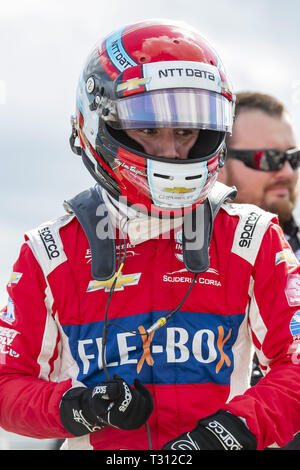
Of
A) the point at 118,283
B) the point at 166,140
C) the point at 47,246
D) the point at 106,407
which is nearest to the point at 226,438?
the point at 106,407

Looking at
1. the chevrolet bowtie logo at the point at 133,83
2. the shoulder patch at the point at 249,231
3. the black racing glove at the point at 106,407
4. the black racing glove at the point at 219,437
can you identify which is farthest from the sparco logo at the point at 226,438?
the chevrolet bowtie logo at the point at 133,83

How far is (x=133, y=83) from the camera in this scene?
313 centimetres

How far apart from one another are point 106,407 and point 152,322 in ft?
1.60

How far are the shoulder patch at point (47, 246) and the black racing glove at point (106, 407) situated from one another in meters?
0.62

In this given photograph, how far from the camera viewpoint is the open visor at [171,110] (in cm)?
305

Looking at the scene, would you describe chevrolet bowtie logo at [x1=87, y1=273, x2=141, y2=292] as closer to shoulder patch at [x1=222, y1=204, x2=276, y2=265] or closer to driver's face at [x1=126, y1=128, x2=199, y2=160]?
shoulder patch at [x1=222, y1=204, x2=276, y2=265]

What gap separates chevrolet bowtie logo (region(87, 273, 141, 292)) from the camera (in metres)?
3.14

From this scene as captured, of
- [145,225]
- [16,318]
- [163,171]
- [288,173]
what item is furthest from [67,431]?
[288,173]

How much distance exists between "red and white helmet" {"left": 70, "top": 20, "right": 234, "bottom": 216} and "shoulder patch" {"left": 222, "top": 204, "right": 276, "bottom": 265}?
23 cm

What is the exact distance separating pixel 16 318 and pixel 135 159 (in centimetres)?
92

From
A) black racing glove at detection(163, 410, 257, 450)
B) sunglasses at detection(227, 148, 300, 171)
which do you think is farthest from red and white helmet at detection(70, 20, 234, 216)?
sunglasses at detection(227, 148, 300, 171)

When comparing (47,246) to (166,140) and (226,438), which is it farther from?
(226,438)

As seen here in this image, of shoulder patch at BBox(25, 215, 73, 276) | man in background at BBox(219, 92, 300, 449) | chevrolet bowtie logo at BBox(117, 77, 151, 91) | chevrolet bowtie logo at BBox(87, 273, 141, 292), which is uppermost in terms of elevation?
chevrolet bowtie logo at BBox(117, 77, 151, 91)

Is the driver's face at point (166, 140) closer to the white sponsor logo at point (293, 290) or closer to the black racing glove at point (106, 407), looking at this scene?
the white sponsor logo at point (293, 290)
